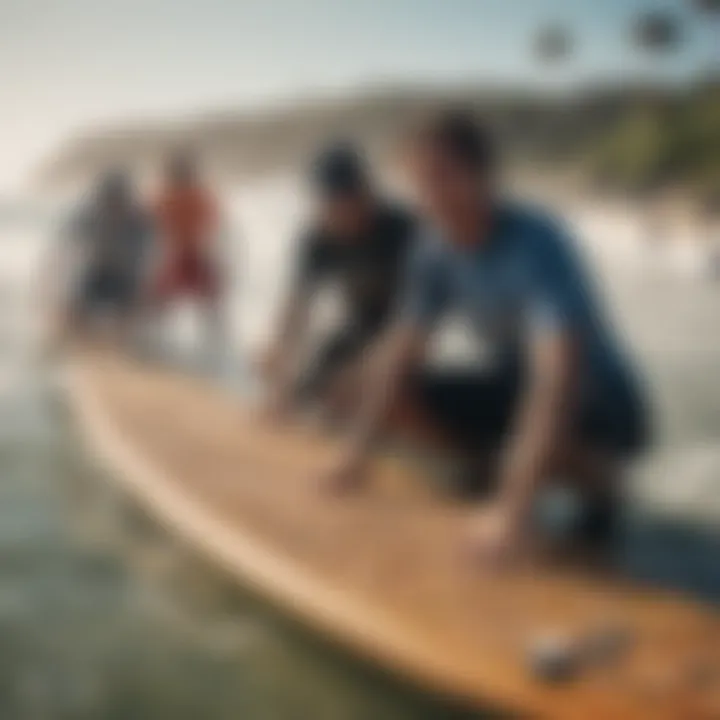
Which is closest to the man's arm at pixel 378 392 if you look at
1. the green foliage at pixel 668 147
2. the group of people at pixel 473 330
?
the group of people at pixel 473 330

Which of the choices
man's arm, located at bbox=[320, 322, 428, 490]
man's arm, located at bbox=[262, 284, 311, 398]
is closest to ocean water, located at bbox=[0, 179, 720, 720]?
man's arm, located at bbox=[262, 284, 311, 398]

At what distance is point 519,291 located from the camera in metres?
1.19

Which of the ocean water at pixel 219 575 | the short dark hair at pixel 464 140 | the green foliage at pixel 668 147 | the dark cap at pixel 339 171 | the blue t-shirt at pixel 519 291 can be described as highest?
the green foliage at pixel 668 147

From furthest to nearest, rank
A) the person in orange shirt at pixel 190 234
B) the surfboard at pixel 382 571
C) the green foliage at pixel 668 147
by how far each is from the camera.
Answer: the person in orange shirt at pixel 190 234 → the green foliage at pixel 668 147 → the surfboard at pixel 382 571

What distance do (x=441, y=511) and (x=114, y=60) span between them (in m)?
0.59

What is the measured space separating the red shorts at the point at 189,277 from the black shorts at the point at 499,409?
0.80 feet

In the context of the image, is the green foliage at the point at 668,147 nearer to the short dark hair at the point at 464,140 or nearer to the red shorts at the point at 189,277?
the short dark hair at the point at 464,140

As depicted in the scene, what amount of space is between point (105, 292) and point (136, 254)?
5 cm

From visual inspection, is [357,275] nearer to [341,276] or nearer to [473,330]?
[341,276]

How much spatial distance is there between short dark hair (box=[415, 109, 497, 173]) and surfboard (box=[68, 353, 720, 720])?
304 mm

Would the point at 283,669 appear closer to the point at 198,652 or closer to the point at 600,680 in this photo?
the point at 198,652

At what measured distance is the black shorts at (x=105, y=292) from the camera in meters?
1.35

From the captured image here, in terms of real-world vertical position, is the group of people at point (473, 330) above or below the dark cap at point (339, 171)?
below

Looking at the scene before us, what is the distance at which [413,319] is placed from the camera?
124 centimetres
